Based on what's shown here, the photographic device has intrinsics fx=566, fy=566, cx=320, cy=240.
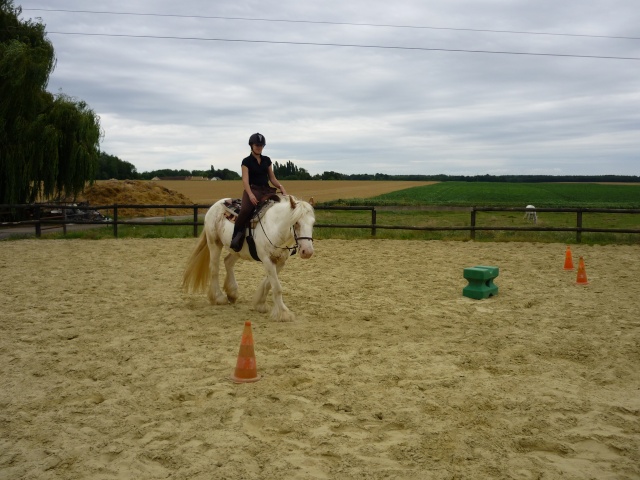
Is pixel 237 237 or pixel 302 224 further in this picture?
pixel 237 237

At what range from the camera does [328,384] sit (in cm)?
504

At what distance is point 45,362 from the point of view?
18.7 feet

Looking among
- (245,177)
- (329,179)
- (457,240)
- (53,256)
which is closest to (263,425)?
(245,177)

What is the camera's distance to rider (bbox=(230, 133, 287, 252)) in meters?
7.60

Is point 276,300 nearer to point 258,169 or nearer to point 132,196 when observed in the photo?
point 258,169

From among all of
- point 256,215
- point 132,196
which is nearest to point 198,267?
point 256,215

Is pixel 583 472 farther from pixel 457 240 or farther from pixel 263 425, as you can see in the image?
pixel 457 240

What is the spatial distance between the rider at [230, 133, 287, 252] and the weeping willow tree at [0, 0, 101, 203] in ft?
54.8

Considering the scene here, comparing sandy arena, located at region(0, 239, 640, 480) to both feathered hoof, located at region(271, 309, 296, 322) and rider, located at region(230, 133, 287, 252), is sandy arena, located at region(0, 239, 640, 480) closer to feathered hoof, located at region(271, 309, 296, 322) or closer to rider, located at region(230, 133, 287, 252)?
feathered hoof, located at region(271, 309, 296, 322)

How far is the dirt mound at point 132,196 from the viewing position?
31.1 metres

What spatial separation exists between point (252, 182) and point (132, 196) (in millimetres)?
27383

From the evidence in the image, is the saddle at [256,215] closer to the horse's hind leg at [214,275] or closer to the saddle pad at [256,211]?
the saddle pad at [256,211]

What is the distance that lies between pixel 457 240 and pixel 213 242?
34.2ft

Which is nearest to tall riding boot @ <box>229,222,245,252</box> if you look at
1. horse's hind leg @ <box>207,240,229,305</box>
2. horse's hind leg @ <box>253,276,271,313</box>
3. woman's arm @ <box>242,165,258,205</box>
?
woman's arm @ <box>242,165,258,205</box>
